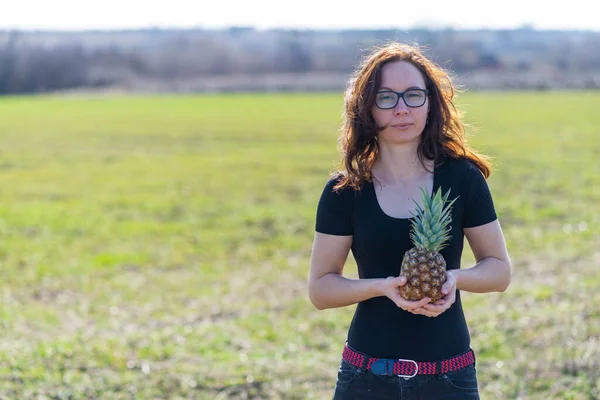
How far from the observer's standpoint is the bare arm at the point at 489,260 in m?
3.76

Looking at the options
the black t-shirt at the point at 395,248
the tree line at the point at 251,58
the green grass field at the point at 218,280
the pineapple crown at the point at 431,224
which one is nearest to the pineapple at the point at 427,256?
the pineapple crown at the point at 431,224

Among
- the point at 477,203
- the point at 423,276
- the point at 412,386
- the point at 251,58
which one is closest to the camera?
the point at 423,276

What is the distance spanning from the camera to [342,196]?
12.6ft

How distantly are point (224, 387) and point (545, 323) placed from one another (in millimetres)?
3737

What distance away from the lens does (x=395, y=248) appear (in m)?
3.76

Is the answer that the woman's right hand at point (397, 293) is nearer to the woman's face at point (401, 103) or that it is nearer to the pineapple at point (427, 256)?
the pineapple at point (427, 256)

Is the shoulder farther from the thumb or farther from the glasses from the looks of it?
the thumb

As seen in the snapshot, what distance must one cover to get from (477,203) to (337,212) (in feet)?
2.03

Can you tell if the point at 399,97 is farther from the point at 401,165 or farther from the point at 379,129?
the point at 401,165

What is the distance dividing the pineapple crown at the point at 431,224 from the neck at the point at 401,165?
262 millimetres

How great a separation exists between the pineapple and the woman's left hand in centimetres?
2

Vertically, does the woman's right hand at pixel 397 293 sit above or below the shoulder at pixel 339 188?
below

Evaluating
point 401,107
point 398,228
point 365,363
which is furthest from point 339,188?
point 365,363

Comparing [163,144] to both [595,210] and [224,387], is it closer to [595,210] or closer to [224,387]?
[595,210]
